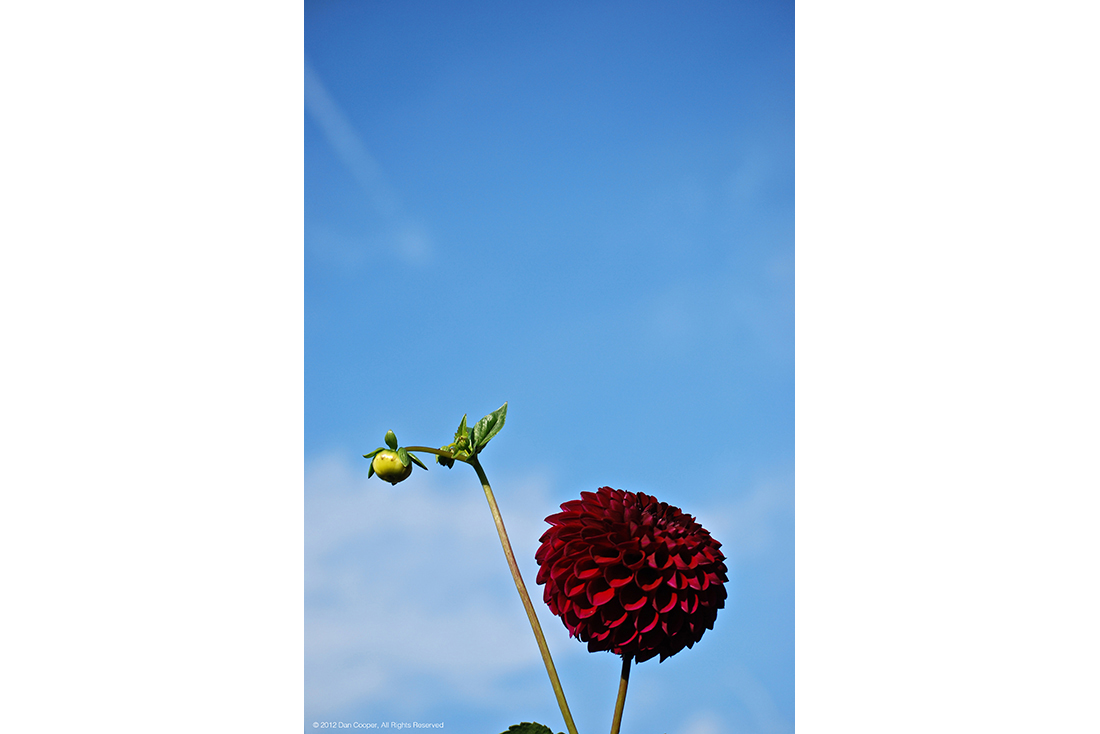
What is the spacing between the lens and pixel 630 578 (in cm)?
43

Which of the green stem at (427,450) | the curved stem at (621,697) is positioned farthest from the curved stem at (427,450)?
the curved stem at (621,697)

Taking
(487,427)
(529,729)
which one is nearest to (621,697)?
(529,729)

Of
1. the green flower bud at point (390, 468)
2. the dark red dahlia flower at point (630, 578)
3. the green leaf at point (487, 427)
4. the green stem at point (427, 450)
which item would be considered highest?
the green leaf at point (487, 427)

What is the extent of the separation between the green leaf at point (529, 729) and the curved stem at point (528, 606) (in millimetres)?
15

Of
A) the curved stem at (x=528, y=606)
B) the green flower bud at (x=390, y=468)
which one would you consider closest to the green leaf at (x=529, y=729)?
the curved stem at (x=528, y=606)

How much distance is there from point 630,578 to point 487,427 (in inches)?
5.9

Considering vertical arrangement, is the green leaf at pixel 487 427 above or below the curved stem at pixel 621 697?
above

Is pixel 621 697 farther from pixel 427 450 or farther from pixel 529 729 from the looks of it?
pixel 427 450

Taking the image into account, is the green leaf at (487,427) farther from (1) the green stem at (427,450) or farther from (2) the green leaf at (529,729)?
(2) the green leaf at (529,729)

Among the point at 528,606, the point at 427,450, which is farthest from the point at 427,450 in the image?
the point at 528,606

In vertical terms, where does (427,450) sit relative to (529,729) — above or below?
above

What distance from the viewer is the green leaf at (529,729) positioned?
0.44 m
